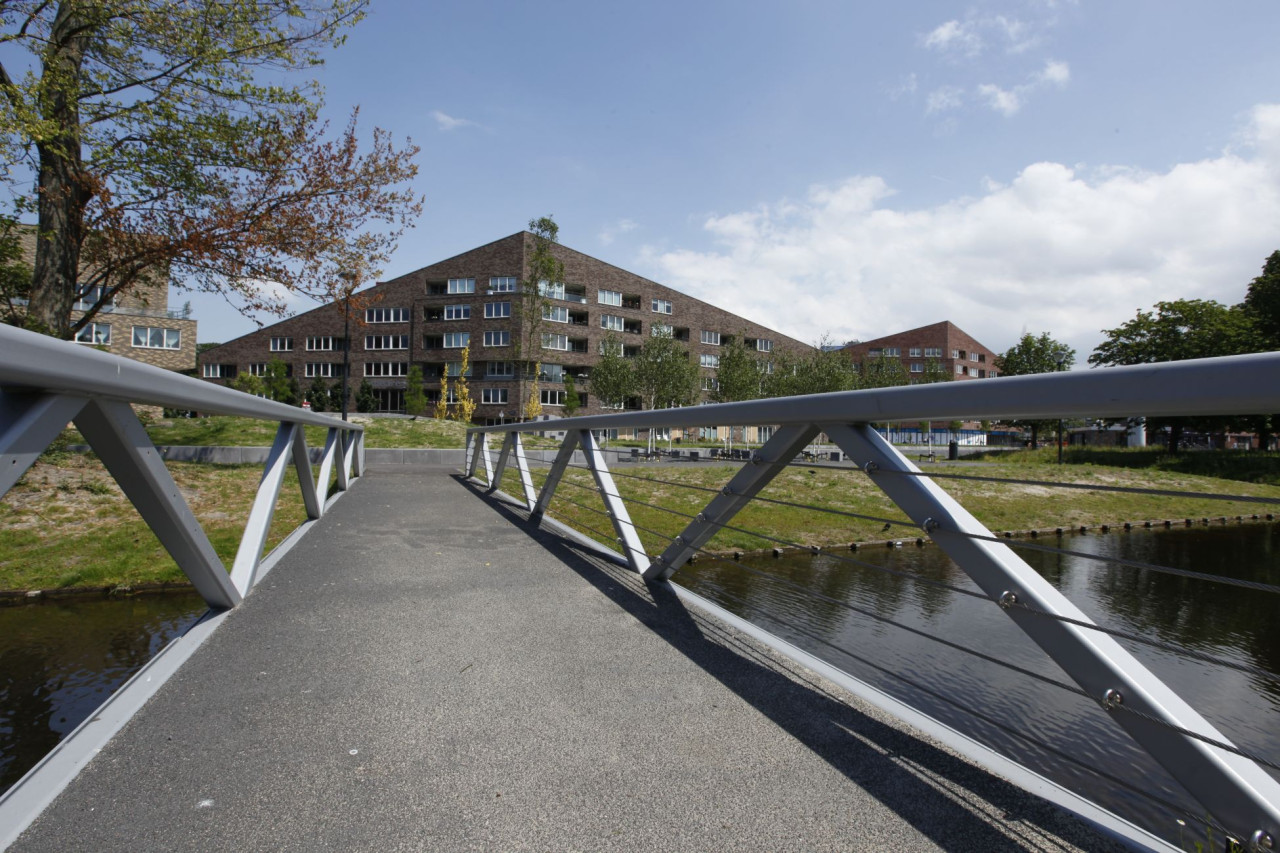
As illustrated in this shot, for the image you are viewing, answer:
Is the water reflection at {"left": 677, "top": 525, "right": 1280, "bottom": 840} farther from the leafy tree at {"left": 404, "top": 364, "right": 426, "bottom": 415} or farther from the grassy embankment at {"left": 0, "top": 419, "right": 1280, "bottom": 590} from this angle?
the leafy tree at {"left": 404, "top": 364, "right": 426, "bottom": 415}

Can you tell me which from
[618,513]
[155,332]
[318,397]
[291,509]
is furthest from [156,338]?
[618,513]

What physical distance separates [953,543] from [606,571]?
2.92 metres

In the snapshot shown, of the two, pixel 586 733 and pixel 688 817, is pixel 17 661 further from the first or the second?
pixel 688 817

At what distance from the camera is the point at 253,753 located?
1.92m

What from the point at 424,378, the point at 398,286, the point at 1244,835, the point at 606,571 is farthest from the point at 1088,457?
the point at 398,286

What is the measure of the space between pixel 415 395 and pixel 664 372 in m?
17.0

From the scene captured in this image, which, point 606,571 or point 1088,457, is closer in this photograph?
point 606,571

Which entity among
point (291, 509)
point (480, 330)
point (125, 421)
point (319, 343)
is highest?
point (480, 330)

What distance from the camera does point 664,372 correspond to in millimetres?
42438

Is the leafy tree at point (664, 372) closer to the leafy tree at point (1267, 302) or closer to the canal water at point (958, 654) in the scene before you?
A: the leafy tree at point (1267, 302)

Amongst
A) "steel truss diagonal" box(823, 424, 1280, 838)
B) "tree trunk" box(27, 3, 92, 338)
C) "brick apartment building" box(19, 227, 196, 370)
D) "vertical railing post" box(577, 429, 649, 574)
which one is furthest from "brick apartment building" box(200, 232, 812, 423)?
"steel truss diagonal" box(823, 424, 1280, 838)

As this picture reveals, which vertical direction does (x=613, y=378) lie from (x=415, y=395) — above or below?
above

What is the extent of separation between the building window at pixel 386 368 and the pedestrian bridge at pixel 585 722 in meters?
54.3

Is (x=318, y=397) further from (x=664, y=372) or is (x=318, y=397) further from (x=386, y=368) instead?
(x=664, y=372)
